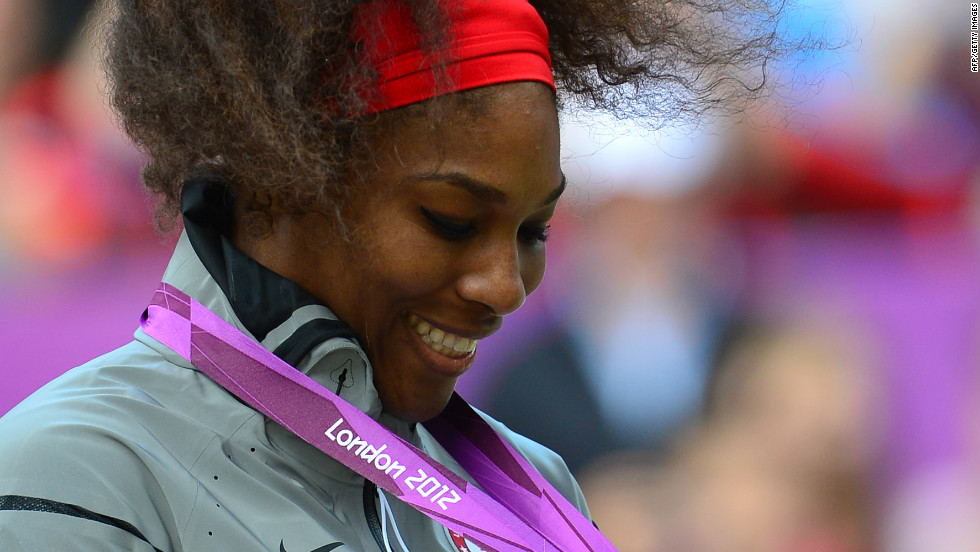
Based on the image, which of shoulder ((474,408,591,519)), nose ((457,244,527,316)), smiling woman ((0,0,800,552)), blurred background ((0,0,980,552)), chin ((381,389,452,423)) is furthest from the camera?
blurred background ((0,0,980,552))

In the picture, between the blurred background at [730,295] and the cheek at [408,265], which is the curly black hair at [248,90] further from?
the blurred background at [730,295]

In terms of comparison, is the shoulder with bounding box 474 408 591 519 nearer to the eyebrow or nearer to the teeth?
the teeth

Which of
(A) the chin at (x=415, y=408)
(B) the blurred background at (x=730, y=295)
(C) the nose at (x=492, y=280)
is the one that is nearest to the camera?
(C) the nose at (x=492, y=280)

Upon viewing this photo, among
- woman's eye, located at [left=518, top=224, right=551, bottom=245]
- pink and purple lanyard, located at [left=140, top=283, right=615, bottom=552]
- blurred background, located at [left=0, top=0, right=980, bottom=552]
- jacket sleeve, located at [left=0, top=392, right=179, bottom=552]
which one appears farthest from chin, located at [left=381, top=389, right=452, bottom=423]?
blurred background, located at [left=0, top=0, right=980, bottom=552]

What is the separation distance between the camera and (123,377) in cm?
134

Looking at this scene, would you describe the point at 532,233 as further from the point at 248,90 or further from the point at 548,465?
the point at 548,465

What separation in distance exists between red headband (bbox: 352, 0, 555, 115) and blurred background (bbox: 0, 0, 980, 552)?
1.65 metres

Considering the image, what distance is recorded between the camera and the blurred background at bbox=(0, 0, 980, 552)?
10.7 feet

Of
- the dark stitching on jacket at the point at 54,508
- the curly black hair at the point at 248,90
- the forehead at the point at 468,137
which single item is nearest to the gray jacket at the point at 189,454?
the dark stitching on jacket at the point at 54,508

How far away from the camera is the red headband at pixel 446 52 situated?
138cm

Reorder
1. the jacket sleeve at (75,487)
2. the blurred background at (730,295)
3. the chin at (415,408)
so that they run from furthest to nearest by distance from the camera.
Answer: the blurred background at (730,295), the chin at (415,408), the jacket sleeve at (75,487)

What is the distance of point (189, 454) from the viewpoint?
4.21ft

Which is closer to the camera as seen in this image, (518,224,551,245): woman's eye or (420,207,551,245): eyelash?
(420,207,551,245): eyelash

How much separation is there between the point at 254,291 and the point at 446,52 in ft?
1.28
